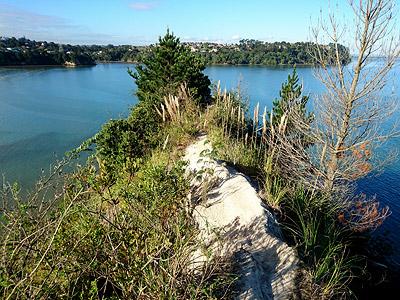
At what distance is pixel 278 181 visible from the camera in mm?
5652

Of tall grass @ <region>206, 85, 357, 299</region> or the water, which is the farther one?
the water

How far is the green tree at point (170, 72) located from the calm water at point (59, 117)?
1.66 meters

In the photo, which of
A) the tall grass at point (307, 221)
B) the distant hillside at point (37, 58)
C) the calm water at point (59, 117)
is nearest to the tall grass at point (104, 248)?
the tall grass at point (307, 221)

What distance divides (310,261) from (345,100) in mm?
4796

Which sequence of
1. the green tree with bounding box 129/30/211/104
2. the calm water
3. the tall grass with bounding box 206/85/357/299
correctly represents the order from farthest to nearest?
the calm water → the green tree with bounding box 129/30/211/104 → the tall grass with bounding box 206/85/357/299

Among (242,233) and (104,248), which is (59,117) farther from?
(104,248)

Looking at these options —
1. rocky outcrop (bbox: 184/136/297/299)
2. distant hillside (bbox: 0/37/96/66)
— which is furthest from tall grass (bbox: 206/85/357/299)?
distant hillside (bbox: 0/37/96/66)

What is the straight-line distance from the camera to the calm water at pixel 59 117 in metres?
16.3

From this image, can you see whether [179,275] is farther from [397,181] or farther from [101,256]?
[397,181]

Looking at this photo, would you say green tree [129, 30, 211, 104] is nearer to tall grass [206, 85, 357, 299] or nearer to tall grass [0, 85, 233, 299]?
tall grass [206, 85, 357, 299]

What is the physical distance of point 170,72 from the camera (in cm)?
1463

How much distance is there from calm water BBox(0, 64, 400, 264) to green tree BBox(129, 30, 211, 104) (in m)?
1.66

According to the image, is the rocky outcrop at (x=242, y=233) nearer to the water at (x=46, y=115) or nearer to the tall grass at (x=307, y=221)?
the tall grass at (x=307, y=221)

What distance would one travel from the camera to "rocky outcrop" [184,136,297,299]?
3668 mm
